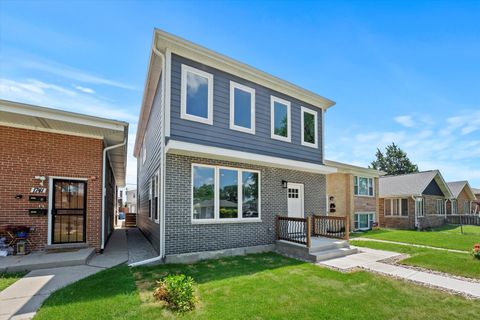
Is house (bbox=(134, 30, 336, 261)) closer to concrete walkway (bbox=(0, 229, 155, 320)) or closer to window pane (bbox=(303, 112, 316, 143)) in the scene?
window pane (bbox=(303, 112, 316, 143))

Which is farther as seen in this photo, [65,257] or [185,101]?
[185,101]

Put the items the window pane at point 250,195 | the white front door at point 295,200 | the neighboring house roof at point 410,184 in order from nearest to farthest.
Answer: the window pane at point 250,195, the white front door at point 295,200, the neighboring house roof at point 410,184

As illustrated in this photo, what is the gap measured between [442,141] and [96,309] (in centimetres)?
3291

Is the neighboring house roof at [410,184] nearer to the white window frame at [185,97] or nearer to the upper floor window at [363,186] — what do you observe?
the upper floor window at [363,186]

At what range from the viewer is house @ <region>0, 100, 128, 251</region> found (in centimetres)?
687

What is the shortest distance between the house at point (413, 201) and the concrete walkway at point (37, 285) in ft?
72.0

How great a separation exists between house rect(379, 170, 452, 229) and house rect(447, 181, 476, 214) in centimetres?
285

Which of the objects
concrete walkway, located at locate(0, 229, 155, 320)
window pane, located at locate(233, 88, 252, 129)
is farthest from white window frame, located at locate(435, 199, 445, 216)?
concrete walkway, located at locate(0, 229, 155, 320)

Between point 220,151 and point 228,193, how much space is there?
5.02 feet

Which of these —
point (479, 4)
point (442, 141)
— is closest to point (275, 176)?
point (479, 4)

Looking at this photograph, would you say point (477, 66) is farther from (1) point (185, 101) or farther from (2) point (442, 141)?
(2) point (442, 141)

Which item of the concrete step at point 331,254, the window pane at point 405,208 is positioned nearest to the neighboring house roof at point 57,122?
the concrete step at point 331,254

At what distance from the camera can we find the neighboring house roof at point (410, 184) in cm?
2114

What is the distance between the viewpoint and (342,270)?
A: 704 centimetres
